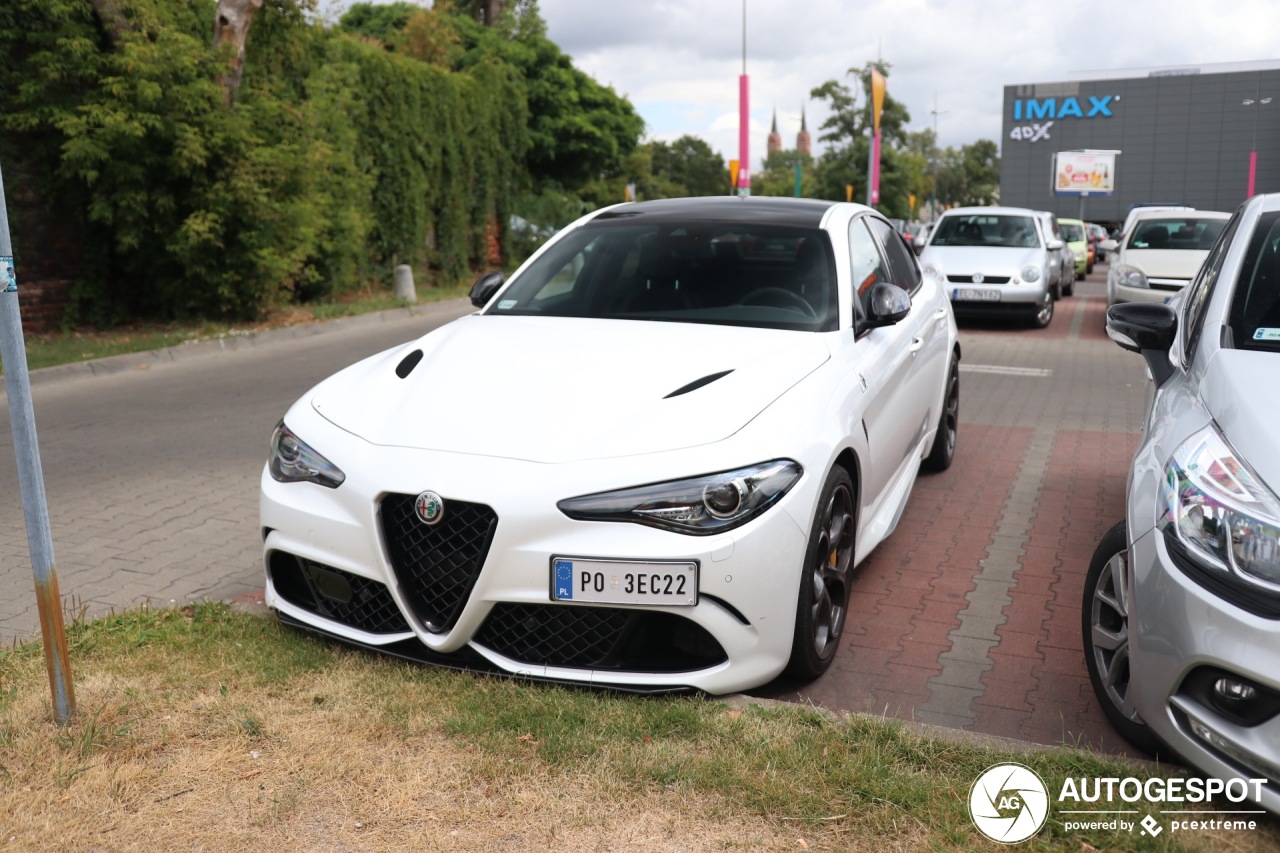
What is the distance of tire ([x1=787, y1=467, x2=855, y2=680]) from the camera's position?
3.60 metres

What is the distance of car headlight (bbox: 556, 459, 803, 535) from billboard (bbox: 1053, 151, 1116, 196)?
219 ft

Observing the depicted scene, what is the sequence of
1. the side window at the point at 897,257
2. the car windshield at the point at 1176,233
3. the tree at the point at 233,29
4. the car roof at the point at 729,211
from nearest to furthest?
the car roof at the point at 729,211 → the side window at the point at 897,257 → the tree at the point at 233,29 → the car windshield at the point at 1176,233

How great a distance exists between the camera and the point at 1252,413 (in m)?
2.99

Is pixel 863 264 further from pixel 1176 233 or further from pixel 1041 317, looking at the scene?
pixel 1176 233

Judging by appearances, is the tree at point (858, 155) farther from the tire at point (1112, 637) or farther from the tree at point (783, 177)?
the tire at point (1112, 637)

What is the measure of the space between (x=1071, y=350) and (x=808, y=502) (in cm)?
1128

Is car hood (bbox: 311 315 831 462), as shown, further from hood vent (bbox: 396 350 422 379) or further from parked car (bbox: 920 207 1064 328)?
parked car (bbox: 920 207 1064 328)

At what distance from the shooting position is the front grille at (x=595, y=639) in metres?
3.42

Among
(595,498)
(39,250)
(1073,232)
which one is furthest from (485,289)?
(1073,232)

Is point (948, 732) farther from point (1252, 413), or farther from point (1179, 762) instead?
point (1252, 413)

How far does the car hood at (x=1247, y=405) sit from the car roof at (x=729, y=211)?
2060 mm

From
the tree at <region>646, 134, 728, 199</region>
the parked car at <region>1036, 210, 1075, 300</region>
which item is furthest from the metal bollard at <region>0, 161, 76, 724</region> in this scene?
the tree at <region>646, 134, 728, 199</region>

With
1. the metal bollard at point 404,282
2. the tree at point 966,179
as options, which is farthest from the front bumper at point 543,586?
the tree at point 966,179

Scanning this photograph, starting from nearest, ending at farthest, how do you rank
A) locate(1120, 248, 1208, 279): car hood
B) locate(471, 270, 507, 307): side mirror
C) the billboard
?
locate(471, 270, 507, 307): side mirror
locate(1120, 248, 1208, 279): car hood
the billboard
